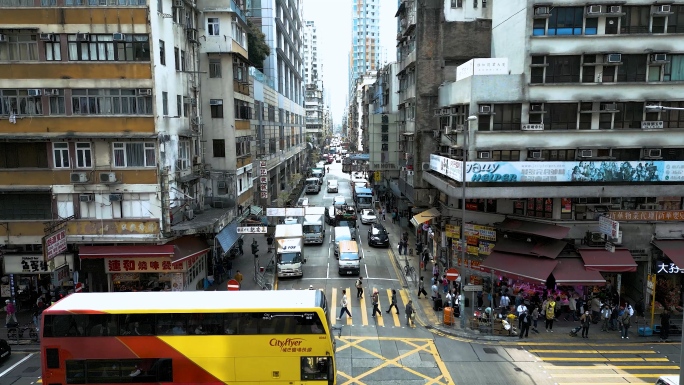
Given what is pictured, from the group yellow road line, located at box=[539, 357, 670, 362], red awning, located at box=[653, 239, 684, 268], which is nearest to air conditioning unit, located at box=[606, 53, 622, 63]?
red awning, located at box=[653, 239, 684, 268]

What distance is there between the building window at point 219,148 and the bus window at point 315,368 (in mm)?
21860

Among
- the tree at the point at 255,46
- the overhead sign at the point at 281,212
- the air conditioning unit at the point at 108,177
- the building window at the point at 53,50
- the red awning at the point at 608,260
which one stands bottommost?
the red awning at the point at 608,260

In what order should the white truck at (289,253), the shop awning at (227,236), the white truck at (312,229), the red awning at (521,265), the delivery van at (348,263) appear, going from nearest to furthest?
the red awning at (521,265), the shop awning at (227,236), the white truck at (289,253), the delivery van at (348,263), the white truck at (312,229)

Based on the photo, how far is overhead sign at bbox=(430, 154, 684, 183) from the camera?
995 inches

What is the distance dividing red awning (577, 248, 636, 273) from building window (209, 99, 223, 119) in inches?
939

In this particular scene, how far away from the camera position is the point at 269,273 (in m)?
32.4

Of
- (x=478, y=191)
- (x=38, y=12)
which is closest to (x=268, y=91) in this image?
(x=38, y=12)

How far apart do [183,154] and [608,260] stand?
Result: 2426cm

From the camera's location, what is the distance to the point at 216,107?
33.8m

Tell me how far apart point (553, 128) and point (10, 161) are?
28.8m

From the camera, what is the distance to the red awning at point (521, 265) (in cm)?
2456

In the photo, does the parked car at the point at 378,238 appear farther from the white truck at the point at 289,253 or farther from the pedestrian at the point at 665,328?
the pedestrian at the point at 665,328

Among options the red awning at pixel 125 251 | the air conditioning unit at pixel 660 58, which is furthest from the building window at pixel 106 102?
the air conditioning unit at pixel 660 58

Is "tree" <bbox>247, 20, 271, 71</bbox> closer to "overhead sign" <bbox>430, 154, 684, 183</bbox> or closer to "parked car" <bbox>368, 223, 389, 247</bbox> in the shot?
"parked car" <bbox>368, 223, 389, 247</bbox>
